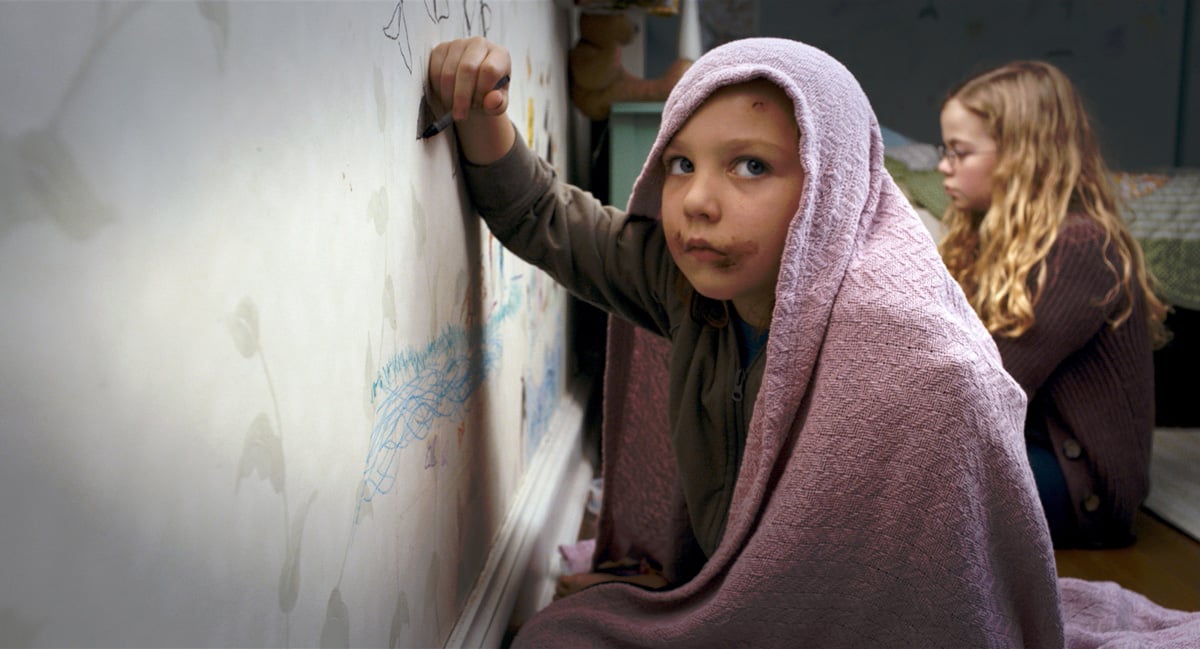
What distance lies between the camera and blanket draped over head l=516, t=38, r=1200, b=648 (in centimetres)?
78

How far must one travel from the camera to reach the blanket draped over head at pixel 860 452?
78cm

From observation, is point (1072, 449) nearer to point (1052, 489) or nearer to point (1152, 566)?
point (1052, 489)

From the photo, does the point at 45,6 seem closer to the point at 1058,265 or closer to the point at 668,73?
the point at 1058,265

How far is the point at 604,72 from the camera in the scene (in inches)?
69.5

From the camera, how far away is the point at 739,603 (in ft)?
2.71

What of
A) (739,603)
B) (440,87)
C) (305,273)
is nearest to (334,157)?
(305,273)

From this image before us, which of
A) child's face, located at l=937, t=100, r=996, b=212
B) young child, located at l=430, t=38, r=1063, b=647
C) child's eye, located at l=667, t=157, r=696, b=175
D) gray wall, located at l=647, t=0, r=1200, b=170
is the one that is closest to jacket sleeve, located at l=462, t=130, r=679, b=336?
young child, located at l=430, t=38, r=1063, b=647

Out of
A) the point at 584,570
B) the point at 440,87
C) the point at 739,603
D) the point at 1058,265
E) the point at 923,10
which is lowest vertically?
the point at 584,570

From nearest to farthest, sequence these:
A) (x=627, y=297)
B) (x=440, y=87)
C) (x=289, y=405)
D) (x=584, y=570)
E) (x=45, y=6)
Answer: (x=45, y=6)
(x=289, y=405)
(x=440, y=87)
(x=627, y=297)
(x=584, y=570)

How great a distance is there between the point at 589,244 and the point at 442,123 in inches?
11.0

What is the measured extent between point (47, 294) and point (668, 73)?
164cm

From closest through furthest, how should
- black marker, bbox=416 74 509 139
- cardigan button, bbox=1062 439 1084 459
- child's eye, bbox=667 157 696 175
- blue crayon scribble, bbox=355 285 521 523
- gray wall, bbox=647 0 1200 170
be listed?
blue crayon scribble, bbox=355 285 521 523 → black marker, bbox=416 74 509 139 → child's eye, bbox=667 157 696 175 → cardigan button, bbox=1062 439 1084 459 → gray wall, bbox=647 0 1200 170

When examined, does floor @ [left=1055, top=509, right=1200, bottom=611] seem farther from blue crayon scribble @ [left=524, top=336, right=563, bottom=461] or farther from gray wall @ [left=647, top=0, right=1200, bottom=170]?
gray wall @ [left=647, top=0, right=1200, bottom=170]

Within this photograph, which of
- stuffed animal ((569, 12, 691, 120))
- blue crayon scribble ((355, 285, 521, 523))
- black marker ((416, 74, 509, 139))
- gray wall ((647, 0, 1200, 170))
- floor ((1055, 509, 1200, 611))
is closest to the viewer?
blue crayon scribble ((355, 285, 521, 523))
